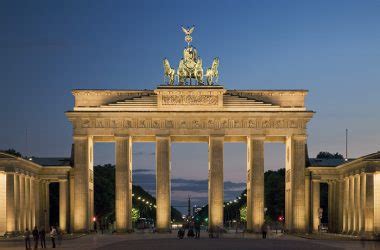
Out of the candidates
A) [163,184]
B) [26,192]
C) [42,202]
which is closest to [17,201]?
[26,192]

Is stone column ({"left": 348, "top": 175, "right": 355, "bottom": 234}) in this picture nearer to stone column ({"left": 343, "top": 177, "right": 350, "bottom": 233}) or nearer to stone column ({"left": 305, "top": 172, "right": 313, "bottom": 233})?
stone column ({"left": 343, "top": 177, "right": 350, "bottom": 233})

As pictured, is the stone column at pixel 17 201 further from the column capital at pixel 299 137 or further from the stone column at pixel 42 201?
the column capital at pixel 299 137

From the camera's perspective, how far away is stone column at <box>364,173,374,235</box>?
100 m

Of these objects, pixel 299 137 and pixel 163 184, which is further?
pixel 163 184

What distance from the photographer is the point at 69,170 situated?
120 metres

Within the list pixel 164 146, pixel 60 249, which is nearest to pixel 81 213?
pixel 164 146

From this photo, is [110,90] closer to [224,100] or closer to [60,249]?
[224,100]

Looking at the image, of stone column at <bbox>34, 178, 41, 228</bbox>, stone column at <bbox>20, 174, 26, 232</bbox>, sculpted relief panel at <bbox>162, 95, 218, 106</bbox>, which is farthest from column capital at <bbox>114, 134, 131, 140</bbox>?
stone column at <bbox>20, 174, 26, 232</bbox>

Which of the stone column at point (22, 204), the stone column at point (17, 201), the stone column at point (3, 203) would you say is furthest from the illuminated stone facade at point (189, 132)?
the stone column at point (3, 203)

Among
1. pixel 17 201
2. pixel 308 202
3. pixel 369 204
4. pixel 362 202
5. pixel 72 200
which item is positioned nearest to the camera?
pixel 369 204

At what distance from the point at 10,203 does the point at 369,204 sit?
39066 mm

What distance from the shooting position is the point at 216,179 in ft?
390

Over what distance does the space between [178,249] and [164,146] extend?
51.4 meters

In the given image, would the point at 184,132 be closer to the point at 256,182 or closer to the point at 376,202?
the point at 256,182
